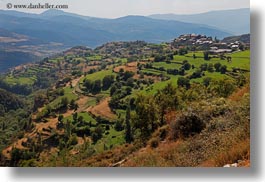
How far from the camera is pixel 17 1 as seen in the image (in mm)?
4906

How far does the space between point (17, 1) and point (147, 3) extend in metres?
2.16

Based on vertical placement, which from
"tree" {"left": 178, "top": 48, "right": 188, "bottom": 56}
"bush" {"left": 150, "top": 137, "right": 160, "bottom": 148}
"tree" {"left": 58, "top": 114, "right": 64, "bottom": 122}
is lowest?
"tree" {"left": 58, "top": 114, "right": 64, "bottom": 122}

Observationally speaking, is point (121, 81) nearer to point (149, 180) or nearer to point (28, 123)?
point (28, 123)

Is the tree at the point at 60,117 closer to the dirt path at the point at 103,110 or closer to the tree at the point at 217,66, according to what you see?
the dirt path at the point at 103,110

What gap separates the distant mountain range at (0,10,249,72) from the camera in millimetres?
7525

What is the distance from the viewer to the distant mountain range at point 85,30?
7.53 metres

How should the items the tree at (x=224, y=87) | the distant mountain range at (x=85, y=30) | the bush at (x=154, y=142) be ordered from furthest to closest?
the distant mountain range at (x=85, y=30) < the tree at (x=224, y=87) < the bush at (x=154, y=142)

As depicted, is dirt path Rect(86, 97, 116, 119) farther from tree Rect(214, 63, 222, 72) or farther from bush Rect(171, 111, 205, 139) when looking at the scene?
bush Rect(171, 111, 205, 139)

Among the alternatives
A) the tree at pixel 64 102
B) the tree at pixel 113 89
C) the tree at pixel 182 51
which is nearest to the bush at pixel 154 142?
the tree at pixel 113 89

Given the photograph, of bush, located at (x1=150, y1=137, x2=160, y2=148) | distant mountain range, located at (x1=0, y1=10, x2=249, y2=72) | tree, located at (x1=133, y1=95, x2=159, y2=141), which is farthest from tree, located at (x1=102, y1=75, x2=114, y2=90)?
bush, located at (x1=150, y1=137, x2=160, y2=148)

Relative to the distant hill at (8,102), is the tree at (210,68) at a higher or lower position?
higher

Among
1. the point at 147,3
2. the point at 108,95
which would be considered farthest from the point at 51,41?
the point at 147,3

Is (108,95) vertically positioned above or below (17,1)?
below

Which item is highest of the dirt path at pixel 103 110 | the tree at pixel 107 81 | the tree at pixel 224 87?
the tree at pixel 224 87
